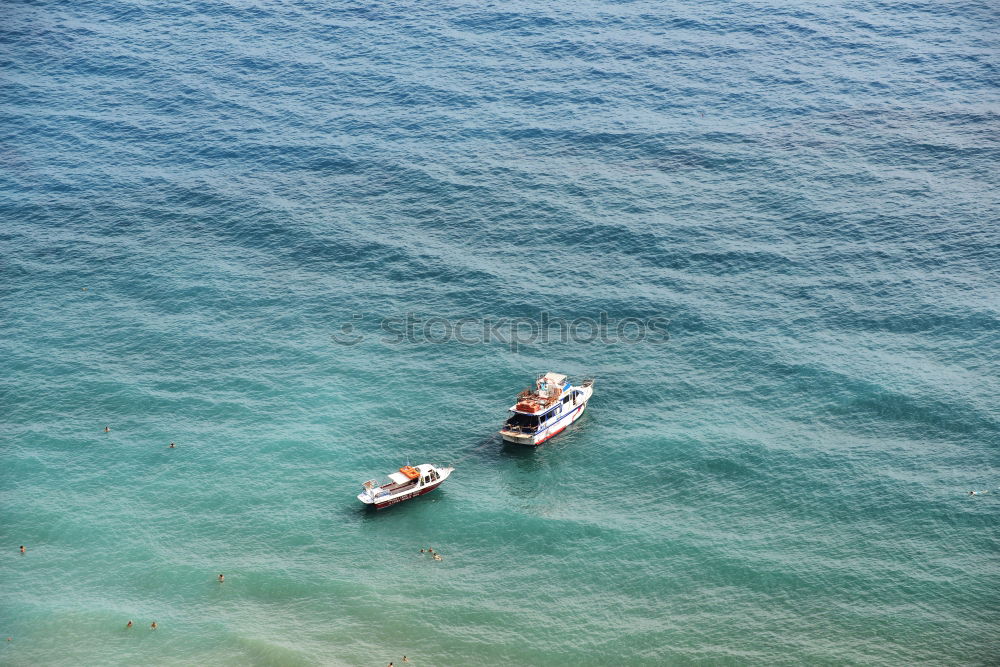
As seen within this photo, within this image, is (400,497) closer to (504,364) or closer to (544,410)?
(544,410)

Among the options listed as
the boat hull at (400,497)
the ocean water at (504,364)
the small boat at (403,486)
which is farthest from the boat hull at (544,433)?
the boat hull at (400,497)

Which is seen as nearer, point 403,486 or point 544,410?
point 403,486

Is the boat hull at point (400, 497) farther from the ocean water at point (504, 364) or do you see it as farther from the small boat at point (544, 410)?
the small boat at point (544, 410)

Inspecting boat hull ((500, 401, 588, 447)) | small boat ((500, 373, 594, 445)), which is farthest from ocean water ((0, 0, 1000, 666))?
small boat ((500, 373, 594, 445))

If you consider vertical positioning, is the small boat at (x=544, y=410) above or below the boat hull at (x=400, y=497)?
above

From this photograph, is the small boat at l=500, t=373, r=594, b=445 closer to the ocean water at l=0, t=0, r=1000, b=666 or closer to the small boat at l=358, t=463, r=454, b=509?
the ocean water at l=0, t=0, r=1000, b=666

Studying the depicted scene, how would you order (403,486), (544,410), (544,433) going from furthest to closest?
(544,433)
(544,410)
(403,486)

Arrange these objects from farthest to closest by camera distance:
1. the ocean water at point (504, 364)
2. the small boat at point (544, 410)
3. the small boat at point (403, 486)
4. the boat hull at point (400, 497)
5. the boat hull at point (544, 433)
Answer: the small boat at point (544, 410)
the boat hull at point (544, 433)
the boat hull at point (400, 497)
the small boat at point (403, 486)
the ocean water at point (504, 364)

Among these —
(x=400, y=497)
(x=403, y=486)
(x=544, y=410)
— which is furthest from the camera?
(x=544, y=410)

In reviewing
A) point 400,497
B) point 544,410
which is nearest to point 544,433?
point 544,410
